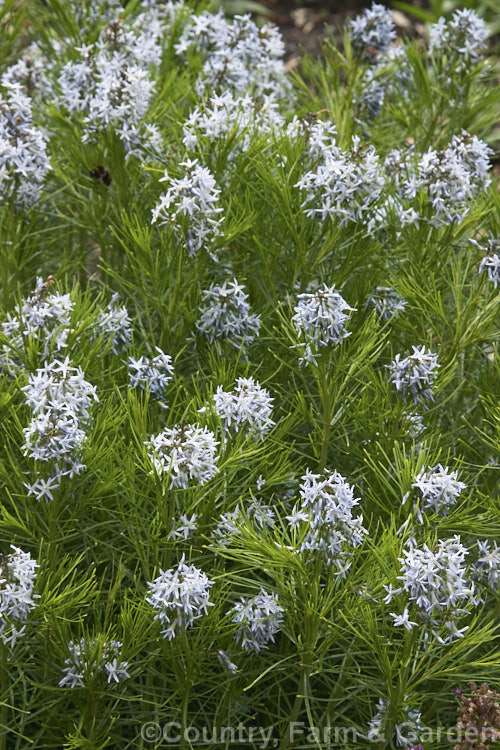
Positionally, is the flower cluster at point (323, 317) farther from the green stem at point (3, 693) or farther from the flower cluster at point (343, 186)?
the green stem at point (3, 693)

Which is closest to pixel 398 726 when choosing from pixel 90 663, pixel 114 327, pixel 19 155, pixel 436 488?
pixel 436 488

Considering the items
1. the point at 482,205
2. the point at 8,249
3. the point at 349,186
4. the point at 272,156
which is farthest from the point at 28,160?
the point at 482,205

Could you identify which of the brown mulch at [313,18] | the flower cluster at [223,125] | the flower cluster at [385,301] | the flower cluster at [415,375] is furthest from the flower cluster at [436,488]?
the brown mulch at [313,18]

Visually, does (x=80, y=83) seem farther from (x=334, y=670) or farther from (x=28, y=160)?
(x=334, y=670)

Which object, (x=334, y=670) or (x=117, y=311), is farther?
(x=117, y=311)

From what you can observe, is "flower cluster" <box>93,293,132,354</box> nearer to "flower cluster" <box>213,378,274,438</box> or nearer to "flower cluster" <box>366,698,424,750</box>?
"flower cluster" <box>213,378,274,438</box>

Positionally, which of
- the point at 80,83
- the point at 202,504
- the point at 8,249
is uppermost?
the point at 80,83

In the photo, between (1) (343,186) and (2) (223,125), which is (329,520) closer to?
(1) (343,186)
